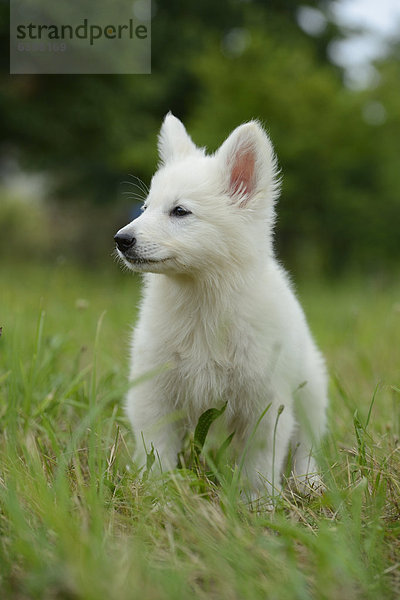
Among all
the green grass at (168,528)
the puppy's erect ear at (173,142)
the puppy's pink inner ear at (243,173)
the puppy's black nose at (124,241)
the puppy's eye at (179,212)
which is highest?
the puppy's erect ear at (173,142)

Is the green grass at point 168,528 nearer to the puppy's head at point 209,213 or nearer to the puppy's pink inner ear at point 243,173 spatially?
the puppy's head at point 209,213

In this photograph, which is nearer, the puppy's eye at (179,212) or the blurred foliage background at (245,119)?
the puppy's eye at (179,212)

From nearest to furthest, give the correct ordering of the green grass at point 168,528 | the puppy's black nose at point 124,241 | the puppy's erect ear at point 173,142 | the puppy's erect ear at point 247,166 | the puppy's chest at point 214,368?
1. the green grass at point 168,528
2. the puppy's black nose at point 124,241
3. the puppy's chest at point 214,368
4. the puppy's erect ear at point 247,166
5. the puppy's erect ear at point 173,142

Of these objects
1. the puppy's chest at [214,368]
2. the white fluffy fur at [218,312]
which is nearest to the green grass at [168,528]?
the white fluffy fur at [218,312]

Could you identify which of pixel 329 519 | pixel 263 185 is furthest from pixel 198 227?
pixel 329 519

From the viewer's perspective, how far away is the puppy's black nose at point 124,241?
288 centimetres

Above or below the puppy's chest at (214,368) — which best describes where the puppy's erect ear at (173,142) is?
above

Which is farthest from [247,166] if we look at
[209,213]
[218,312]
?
[218,312]

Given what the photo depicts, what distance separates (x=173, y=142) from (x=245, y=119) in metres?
11.2

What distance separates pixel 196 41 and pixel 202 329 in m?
15.2

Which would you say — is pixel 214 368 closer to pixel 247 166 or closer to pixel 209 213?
pixel 209 213

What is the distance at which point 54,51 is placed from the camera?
12.9 m

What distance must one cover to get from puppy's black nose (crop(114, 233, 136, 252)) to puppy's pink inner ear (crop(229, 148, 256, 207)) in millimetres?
612

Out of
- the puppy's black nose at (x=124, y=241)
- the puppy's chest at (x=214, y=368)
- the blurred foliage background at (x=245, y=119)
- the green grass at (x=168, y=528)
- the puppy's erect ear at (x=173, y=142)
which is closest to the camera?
the green grass at (x=168, y=528)
